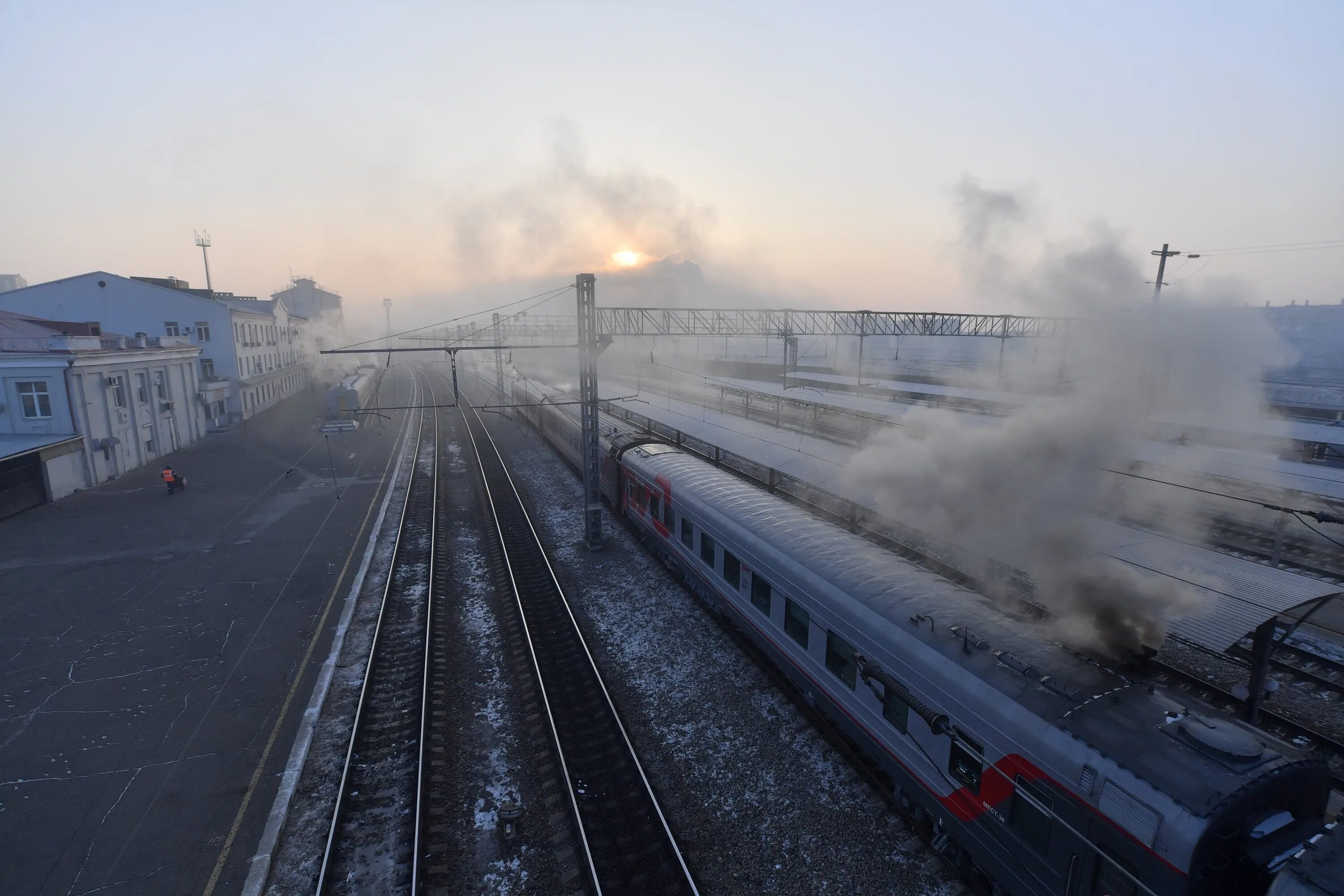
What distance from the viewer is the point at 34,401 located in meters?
23.7

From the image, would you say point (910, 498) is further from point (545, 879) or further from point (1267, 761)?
point (545, 879)

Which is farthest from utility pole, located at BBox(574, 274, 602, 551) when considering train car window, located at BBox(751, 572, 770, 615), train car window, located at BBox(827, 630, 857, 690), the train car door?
the train car door

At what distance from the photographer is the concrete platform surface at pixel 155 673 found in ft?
25.2

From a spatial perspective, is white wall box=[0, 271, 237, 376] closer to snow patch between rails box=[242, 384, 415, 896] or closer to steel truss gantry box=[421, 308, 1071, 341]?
steel truss gantry box=[421, 308, 1071, 341]

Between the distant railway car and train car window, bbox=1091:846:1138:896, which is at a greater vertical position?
the distant railway car

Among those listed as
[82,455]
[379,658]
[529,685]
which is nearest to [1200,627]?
[529,685]

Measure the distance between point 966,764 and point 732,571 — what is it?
5.55 metres

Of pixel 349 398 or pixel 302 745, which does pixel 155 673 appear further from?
pixel 349 398

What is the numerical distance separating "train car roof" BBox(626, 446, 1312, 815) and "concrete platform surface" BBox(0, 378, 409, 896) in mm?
8531

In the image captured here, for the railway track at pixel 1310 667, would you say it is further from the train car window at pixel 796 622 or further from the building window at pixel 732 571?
the building window at pixel 732 571

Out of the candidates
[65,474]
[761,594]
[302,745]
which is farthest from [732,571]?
[65,474]

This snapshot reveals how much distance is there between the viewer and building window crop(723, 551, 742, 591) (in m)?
11.2

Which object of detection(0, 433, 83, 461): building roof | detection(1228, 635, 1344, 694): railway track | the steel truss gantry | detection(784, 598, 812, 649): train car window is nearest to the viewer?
detection(784, 598, 812, 649): train car window

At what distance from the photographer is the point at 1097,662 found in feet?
21.4
